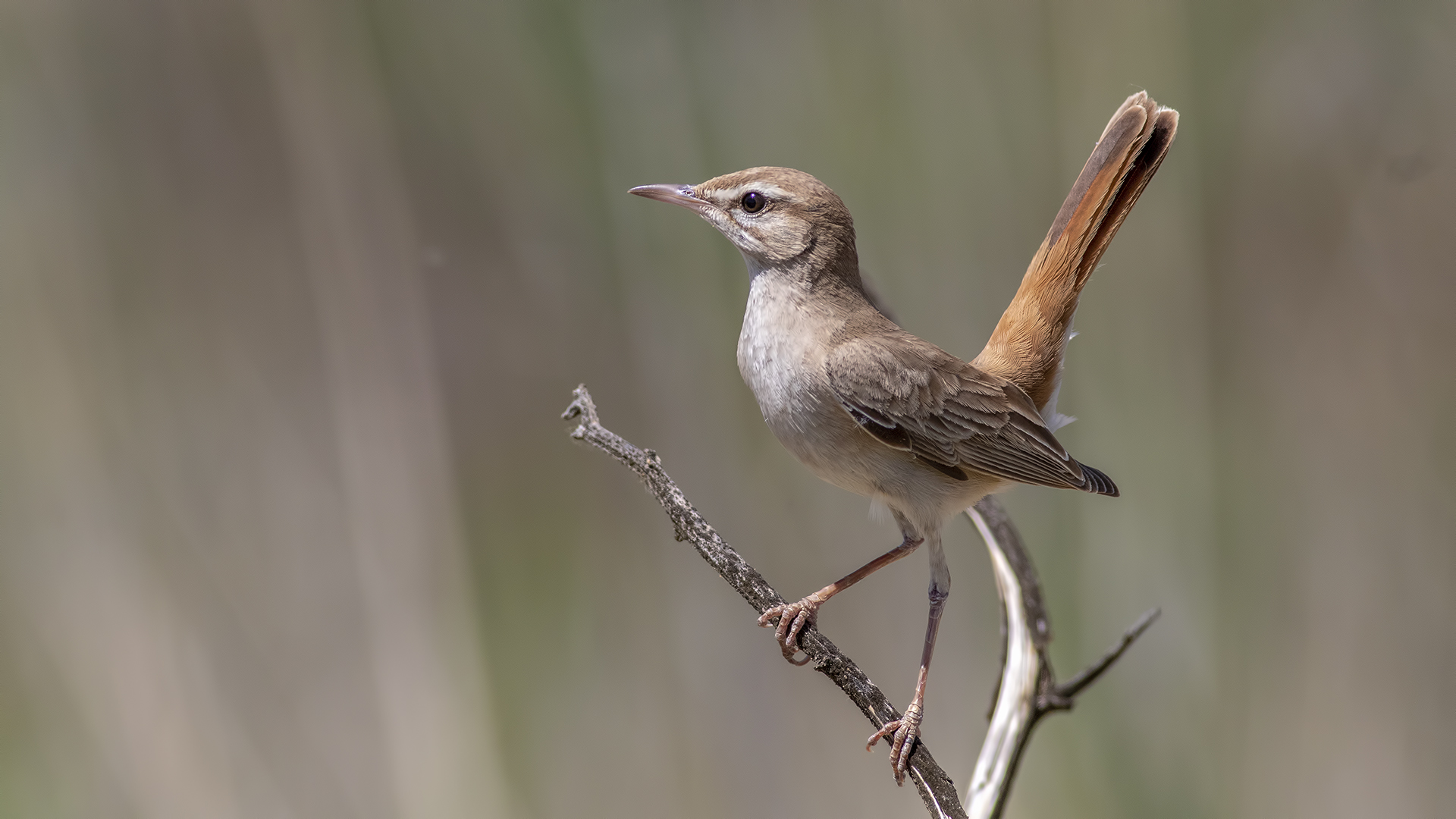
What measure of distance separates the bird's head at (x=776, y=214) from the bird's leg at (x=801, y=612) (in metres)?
0.48

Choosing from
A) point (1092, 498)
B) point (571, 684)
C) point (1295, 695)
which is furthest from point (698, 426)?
point (1295, 695)

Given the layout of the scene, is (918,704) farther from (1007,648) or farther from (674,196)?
(674,196)

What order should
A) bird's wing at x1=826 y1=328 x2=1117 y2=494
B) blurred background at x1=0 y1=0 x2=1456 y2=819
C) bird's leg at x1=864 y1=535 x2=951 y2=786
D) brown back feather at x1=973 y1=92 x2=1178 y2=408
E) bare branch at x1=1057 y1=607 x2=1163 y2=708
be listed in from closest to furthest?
1. bare branch at x1=1057 y1=607 x2=1163 y2=708
2. bird's leg at x1=864 y1=535 x2=951 y2=786
3. bird's wing at x1=826 y1=328 x2=1117 y2=494
4. brown back feather at x1=973 y1=92 x2=1178 y2=408
5. blurred background at x1=0 y1=0 x2=1456 y2=819

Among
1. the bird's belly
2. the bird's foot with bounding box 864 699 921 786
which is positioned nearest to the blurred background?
the bird's belly

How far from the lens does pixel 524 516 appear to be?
284 centimetres

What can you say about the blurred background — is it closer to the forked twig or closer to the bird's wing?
the bird's wing

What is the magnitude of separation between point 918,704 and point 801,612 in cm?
23

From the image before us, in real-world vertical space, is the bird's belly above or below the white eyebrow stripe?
below

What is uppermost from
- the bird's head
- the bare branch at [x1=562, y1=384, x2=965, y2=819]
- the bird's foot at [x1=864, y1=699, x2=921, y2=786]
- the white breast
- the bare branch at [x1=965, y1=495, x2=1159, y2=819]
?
the bird's head

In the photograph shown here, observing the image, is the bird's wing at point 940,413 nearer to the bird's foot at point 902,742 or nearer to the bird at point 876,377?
the bird at point 876,377

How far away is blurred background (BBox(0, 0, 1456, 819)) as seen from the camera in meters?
2.37

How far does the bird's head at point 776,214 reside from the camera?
1.39 m

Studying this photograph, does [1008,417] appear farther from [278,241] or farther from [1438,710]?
[278,241]

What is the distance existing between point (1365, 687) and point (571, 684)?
2.42 m
